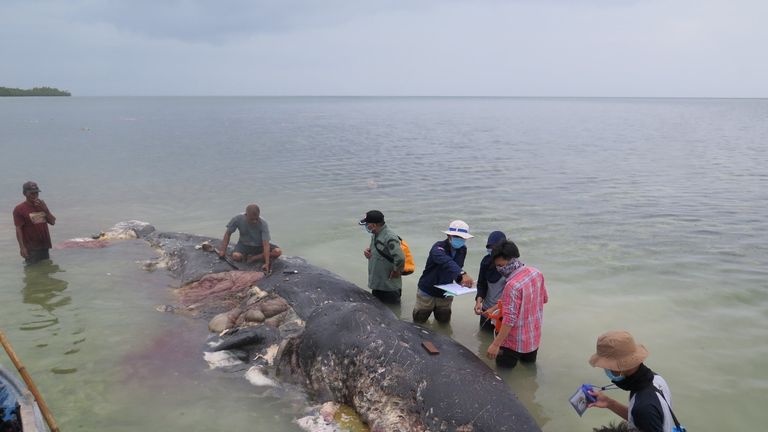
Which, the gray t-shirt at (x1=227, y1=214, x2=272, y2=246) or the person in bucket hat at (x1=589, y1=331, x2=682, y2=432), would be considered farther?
the gray t-shirt at (x1=227, y1=214, x2=272, y2=246)

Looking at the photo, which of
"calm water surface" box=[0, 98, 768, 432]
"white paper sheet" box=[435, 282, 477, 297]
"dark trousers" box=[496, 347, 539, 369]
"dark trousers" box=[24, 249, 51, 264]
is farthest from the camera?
"dark trousers" box=[24, 249, 51, 264]

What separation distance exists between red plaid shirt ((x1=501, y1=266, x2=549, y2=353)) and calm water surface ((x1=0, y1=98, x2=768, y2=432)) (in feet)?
3.14

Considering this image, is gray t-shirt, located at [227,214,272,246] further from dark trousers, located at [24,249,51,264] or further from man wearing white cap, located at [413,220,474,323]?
dark trousers, located at [24,249,51,264]

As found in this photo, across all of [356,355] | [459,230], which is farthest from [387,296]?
[356,355]

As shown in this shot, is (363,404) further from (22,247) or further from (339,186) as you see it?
(339,186)

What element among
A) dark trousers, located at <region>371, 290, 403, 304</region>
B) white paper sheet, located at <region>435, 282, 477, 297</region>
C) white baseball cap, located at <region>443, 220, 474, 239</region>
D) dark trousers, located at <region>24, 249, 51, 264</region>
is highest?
white baseball cap, located at <region>443, 220, 474, 239</region>

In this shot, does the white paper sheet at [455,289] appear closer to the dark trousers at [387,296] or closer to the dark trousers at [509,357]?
the dark trousers at [509,357]

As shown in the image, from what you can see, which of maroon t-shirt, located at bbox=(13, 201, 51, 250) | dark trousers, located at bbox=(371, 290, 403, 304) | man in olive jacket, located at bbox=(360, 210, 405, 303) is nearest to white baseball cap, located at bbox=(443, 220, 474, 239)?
man in olive jacket, located at bbox=(360, 210, 405, 303)

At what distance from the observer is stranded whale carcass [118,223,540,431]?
533cm

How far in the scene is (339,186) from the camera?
2352 centimetres

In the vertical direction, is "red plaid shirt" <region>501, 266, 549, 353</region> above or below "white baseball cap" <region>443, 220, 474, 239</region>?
below

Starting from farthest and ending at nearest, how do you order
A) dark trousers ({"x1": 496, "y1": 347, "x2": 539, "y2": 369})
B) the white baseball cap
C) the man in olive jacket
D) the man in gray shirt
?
the man in gray shirt, the man in olive jacket, the white baseball cap, dark trousers ({"x1": 496, "y1": 347, "x2": 539, "y2": 369})

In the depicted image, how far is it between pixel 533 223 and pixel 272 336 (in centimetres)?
1105

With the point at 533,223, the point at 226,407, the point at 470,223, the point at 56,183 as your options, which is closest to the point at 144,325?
the point at 226,407
